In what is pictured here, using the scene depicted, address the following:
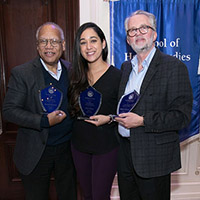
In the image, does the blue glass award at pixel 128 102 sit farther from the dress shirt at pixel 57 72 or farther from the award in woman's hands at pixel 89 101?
the dress shirt at pixel 57 72

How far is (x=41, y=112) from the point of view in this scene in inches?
63.9

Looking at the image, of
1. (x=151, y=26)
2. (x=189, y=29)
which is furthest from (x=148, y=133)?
(x=189, y=29)

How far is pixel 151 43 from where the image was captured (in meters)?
1.51

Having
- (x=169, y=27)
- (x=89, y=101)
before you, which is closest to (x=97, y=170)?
(x=89, y=101)

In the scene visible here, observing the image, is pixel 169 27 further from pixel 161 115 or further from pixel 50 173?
pixel 50 173

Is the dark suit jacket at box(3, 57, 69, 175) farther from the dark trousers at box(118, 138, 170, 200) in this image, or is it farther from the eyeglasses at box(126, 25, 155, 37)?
the eyeglasses at box(126, 25, 155, 37)

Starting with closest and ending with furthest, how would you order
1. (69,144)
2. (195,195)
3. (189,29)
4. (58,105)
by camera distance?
(58,105), (69,144), (189,29), (195,195)

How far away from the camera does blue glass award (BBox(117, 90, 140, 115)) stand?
55.6 inches

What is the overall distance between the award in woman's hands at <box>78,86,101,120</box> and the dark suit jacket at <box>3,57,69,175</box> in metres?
0.30

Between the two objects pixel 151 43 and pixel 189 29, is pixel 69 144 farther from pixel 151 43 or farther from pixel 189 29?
pixel 189 29

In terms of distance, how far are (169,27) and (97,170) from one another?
62.1 inches

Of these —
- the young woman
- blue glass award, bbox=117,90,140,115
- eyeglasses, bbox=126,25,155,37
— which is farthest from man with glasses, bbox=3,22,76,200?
eyeglasses, bbox=126,25,155,37

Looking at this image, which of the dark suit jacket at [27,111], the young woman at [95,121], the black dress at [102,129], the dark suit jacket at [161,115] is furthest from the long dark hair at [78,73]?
the dark suit jacket at [161,115]

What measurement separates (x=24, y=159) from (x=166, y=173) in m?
1.03
